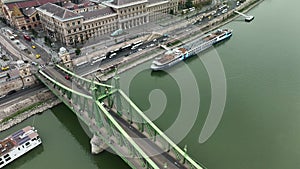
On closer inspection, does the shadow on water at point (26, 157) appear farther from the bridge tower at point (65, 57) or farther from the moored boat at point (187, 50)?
the moored boat at point (187, 50)

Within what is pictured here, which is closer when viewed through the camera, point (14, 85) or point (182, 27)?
point (14, 85)

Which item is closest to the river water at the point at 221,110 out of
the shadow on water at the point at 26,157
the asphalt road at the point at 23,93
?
the shadow on water at the point at 26,157

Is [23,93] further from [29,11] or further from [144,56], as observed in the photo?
[29,11]

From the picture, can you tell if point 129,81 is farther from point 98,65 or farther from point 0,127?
point 0,127

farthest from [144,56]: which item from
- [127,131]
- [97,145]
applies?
[97,145]

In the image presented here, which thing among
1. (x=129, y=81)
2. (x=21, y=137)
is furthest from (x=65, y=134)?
(x=129, y=81)

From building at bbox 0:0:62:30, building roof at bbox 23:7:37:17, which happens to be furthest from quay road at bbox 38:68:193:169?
building roof at bbox 23:7:37:17
